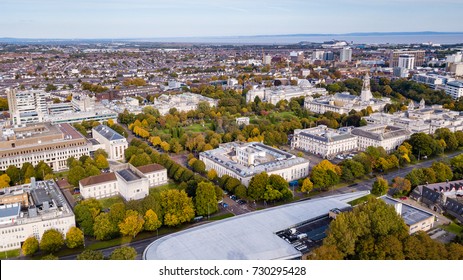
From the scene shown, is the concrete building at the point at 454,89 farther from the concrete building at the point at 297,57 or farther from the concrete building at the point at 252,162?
the concrete building at the point at 297,57

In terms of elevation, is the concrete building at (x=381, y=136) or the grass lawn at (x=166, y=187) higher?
the concrete building at (x=381, y=136)

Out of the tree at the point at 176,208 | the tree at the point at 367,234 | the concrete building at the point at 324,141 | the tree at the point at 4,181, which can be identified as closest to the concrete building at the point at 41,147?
the tree at the point at 4,181

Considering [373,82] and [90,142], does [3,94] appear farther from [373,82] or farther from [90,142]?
[373,82]

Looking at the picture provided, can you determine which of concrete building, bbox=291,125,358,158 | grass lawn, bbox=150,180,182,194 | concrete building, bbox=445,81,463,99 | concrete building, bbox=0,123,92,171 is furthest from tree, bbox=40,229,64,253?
concrete building, bbox=445,81,463,99

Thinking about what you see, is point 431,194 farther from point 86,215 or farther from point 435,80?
point 435,80

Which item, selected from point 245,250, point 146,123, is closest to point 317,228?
point 245,250

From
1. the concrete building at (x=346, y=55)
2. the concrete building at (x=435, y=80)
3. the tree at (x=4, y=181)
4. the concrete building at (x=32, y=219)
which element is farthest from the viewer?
the concrete building at (x=346, y=55)

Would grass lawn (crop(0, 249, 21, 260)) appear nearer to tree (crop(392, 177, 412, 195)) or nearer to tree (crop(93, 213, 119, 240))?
tree (crop(93, 213, 119, 240))

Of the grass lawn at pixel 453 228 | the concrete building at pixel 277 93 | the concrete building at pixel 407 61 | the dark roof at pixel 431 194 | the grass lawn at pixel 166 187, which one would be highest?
the concrete building at pixel 407 61
